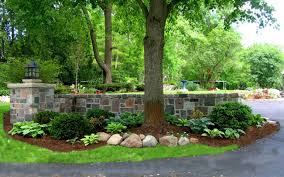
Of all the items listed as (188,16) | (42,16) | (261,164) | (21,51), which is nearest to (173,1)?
(188,16)

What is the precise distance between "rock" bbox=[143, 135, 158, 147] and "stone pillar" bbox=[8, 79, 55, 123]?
417 centimetres

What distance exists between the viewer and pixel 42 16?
10867mm

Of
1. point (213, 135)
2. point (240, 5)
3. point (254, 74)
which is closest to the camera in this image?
point (213, 135)

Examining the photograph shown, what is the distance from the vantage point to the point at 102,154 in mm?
9219

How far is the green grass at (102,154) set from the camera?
29.6 feet

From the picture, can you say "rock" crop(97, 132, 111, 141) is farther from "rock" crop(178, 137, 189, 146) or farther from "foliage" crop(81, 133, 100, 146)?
"rock" crop(178, 137, 189, 146)

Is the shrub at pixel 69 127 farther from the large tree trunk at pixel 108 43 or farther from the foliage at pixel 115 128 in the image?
the large tree trunk at pixel 108 43

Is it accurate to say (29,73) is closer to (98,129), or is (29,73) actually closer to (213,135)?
(98,129)

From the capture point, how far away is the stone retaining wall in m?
12.8

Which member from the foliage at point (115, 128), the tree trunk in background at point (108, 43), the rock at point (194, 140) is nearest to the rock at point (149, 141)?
the rock at point (194, 140)

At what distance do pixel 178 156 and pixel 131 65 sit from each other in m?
25.6

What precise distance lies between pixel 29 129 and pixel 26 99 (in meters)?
1.68

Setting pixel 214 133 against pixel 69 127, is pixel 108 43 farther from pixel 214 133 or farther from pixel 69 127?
pixel 214 133

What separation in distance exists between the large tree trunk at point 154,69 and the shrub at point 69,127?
5.29 feet
